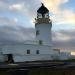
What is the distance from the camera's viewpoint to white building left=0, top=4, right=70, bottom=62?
4197cm

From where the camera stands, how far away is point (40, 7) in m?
48.6

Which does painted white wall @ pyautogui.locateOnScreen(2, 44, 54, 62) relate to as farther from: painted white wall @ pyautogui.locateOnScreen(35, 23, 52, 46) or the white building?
painted white wall @ pyautogui.locateOnScreen(35, 23, 52, 46)

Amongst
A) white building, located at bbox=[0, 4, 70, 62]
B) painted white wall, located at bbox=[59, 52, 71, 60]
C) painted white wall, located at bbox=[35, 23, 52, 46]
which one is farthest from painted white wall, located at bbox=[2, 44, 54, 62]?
painted white wall, located at bbox=[59, 52, 71, 60]

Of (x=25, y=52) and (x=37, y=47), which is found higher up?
(x=37, y=47)

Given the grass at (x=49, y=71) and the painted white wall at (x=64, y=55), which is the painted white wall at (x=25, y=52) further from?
the grass at (x=49, y=71)

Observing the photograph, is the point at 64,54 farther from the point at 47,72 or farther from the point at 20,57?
the point at 47,72

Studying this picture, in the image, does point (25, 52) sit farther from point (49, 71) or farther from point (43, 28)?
point (49, 71)

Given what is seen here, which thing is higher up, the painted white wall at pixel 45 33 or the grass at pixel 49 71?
the painted white wall at pixel 45 33

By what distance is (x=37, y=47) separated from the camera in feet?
145

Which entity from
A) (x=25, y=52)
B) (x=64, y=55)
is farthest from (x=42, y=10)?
(x=25, y=52)

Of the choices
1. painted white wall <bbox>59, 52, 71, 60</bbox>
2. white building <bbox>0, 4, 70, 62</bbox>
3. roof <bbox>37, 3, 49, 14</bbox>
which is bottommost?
painted white wall <bbox>59, 52, 71, 60</bbox>

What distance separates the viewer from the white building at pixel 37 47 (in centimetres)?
4197

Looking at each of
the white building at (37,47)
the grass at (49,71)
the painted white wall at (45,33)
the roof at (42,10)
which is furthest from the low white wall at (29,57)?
the grass at (49,71)

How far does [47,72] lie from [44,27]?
30.8m
